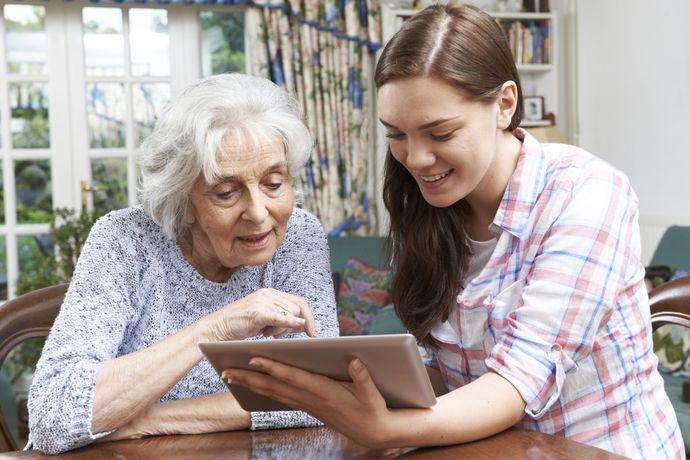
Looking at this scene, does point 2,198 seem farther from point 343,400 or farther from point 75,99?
point 343,400

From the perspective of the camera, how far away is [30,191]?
15.7 feet

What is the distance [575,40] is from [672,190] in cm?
127

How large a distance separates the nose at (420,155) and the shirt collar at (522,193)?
0.14m

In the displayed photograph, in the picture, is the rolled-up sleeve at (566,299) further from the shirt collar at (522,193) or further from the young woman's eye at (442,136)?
the young woman's eye at (442,136)

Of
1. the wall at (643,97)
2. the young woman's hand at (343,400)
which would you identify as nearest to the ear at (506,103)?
the young woman's hand at (343,400)

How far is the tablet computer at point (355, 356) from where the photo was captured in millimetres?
1022

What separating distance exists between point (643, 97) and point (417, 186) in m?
3.50

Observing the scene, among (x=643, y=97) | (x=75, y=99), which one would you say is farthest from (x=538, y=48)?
(x=75, y=99)

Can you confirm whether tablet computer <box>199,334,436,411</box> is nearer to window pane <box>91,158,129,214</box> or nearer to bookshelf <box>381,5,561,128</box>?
window pane <box>91,158,129,214</box>

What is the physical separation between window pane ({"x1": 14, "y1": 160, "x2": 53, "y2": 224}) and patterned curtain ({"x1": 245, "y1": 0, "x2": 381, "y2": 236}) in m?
1.28

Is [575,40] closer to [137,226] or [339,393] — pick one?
[137,226]

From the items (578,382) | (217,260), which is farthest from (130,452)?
(578,382)

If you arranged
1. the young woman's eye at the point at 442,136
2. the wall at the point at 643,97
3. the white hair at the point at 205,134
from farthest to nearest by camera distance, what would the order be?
1. the wall at the point at 643,97
2. the white hair at the point at 205,134
3. the young woman's eye at the point at 442,136

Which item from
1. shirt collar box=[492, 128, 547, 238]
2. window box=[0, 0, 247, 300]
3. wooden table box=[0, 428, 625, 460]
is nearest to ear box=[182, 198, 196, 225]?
wooden table box=[0, 428, 625, 460]
